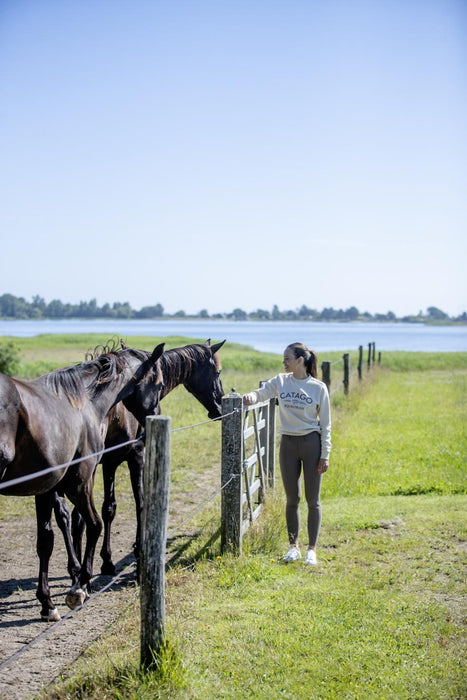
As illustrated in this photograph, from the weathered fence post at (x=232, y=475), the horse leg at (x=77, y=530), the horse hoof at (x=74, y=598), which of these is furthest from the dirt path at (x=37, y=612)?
the weathered fence post at (x=232, y=475)

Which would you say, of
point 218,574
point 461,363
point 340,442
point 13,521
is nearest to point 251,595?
point 218,574

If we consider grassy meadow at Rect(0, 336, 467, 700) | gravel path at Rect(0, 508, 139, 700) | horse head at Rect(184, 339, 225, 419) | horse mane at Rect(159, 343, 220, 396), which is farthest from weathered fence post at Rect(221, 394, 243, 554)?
horse head at Rect(184, 339, 225, 419)

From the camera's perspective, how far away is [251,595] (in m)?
4.69

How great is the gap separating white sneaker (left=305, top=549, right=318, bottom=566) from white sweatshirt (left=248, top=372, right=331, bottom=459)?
0.85 m

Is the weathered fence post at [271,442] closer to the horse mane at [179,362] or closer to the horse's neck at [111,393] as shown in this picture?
the horse mane at [179,362]

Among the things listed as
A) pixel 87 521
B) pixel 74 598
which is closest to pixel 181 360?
pixel 87 521

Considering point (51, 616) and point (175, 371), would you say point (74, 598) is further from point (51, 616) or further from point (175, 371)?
point (175, 371)

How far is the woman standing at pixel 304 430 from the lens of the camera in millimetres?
5480

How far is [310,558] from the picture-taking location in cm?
548

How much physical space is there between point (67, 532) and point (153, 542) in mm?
2443

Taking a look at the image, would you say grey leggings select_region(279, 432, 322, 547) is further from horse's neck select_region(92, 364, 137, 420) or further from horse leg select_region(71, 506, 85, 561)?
horse leg select_region(71, 506, 85, 561)

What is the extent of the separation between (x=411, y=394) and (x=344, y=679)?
55.6 feet

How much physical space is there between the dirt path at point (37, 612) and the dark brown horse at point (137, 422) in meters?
0.45

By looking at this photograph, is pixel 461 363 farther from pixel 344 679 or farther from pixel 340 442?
pixel 344 679
